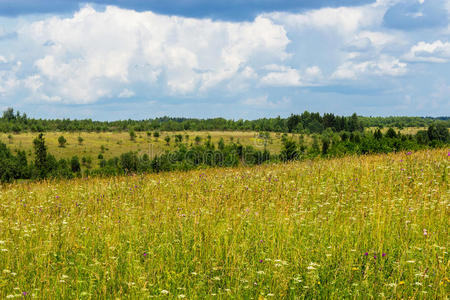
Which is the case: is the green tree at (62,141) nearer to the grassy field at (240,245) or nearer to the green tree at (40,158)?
the green tree at (40,158)

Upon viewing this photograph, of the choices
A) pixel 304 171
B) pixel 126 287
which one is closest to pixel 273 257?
pixel 126 287

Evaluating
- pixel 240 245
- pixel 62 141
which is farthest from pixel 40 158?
pixel 240 245

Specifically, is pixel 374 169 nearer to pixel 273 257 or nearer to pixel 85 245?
pixel 273 257

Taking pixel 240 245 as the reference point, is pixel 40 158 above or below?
below

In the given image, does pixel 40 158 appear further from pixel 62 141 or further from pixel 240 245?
pixel 240 245

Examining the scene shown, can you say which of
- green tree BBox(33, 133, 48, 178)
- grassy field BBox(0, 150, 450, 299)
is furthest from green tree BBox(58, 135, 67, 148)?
grassy field BBox(0, 150, 450, 299)

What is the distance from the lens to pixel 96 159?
165 meters

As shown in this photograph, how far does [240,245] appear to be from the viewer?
189 inches

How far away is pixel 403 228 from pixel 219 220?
307 cm

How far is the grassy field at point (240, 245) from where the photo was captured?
414 centimetres

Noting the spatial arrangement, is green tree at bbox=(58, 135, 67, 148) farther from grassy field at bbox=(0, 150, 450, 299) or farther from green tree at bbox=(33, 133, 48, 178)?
grassy field at bbox=(0, 150, 450, 299)

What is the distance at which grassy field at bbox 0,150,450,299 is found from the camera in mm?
4145

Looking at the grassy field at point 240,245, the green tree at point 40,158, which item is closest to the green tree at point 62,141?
the green tree at point 40,158

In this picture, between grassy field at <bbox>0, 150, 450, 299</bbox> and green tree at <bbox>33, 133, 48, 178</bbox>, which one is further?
green tree at <bbox>33, 133, 48, 178</bbox>
